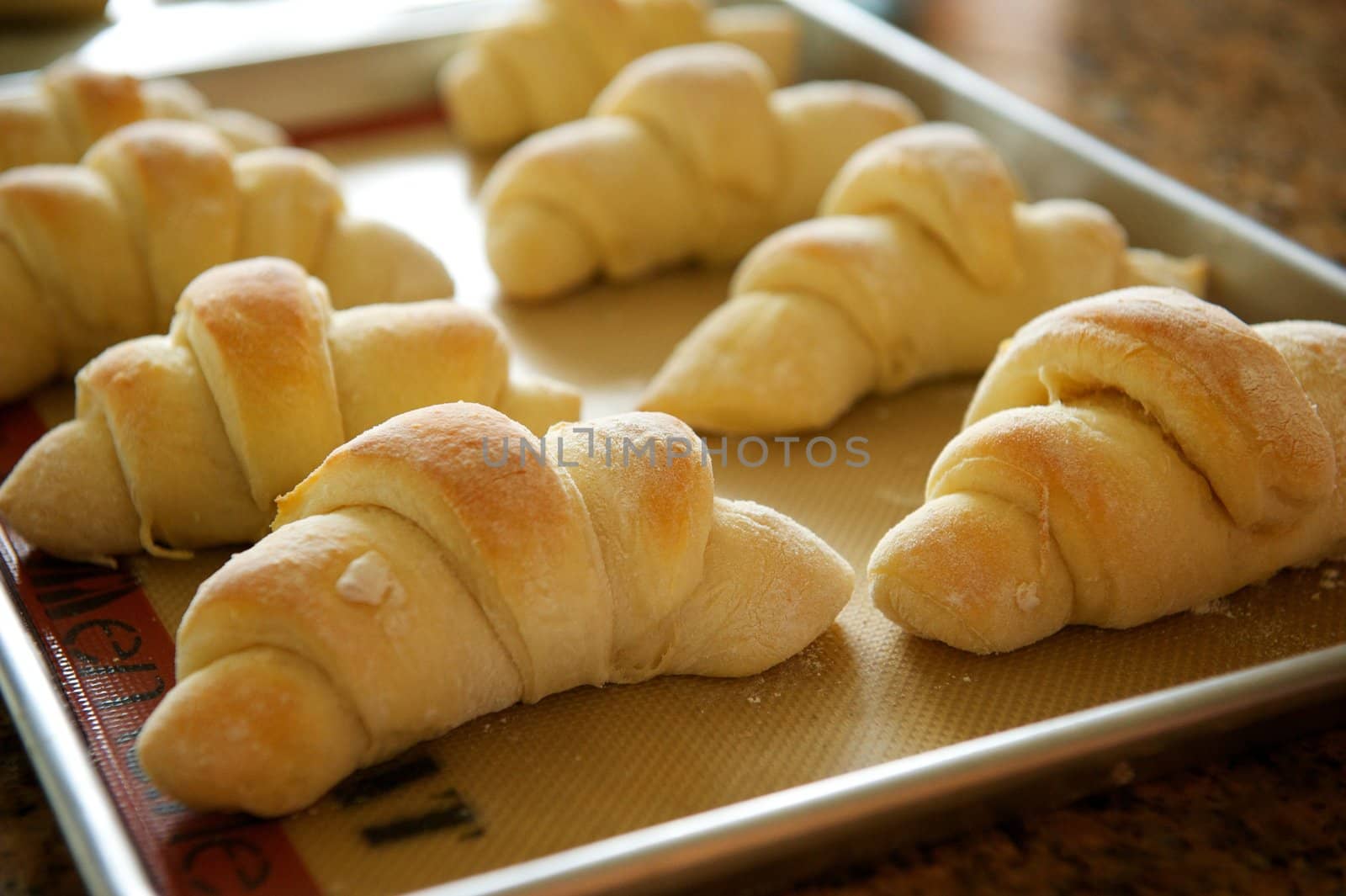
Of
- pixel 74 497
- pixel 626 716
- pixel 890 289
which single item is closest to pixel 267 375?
pixel 74 497

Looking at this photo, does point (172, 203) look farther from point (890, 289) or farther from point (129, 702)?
point (890, 289)

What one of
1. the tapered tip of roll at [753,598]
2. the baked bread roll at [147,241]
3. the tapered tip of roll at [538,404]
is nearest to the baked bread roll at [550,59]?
the baked bread roll at [147,241]

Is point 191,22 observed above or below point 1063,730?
above

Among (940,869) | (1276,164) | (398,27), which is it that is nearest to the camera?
(940,869)

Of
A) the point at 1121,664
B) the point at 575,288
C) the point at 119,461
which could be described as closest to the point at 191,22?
the point at 575,288

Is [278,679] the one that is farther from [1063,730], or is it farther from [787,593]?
[1063,730]

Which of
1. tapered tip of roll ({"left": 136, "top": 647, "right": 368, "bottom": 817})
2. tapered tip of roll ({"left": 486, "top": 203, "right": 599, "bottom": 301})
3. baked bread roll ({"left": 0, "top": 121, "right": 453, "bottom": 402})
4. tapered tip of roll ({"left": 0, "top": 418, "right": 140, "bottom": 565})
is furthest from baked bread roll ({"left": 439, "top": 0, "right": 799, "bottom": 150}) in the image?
tapered tip of roll ({"left": 136, "top": 647, "right": 368, "bottom": 817})

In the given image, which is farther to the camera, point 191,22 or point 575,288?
point 191,22
